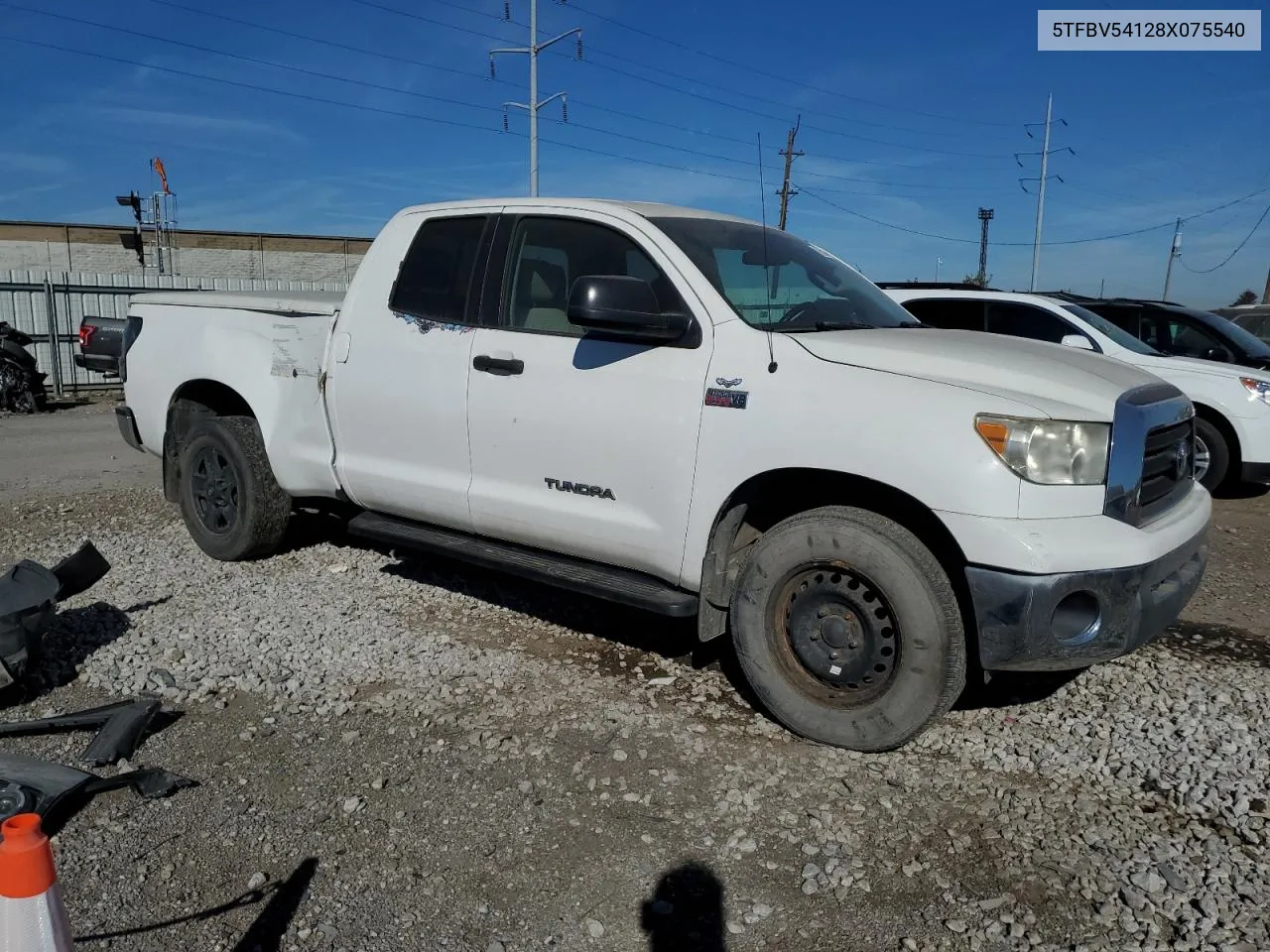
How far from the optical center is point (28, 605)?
3.99 meters

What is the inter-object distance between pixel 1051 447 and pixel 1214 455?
254 inches

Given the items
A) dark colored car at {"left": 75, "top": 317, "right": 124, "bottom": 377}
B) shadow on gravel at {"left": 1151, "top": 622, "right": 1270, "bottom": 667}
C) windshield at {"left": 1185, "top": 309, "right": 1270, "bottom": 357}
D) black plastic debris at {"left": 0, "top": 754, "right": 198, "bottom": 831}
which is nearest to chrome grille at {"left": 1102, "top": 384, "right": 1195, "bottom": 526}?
shadow on gravel at {"left": 1151, "top": 622, "right": 1270, "bottom": 667}

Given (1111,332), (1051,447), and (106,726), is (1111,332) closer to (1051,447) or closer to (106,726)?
(1051,447)

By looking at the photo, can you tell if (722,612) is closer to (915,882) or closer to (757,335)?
(757,335)

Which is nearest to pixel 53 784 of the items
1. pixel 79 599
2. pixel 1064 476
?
pixel 79 599

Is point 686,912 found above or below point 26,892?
below

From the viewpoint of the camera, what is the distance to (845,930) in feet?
8.92

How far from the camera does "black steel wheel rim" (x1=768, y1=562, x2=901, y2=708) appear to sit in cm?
355

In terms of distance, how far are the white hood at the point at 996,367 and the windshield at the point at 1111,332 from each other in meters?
5.64

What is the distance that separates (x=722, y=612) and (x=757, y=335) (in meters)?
1.14

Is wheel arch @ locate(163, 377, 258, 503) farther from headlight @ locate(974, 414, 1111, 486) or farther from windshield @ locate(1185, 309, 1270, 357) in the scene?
windshield @ locate(1185, 309, 1270, 357)

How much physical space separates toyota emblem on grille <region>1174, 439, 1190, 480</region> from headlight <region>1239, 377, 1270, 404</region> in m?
5.26

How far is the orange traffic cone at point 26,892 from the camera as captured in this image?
68.7 inches

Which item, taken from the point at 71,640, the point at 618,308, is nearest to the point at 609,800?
the point at 618,308
